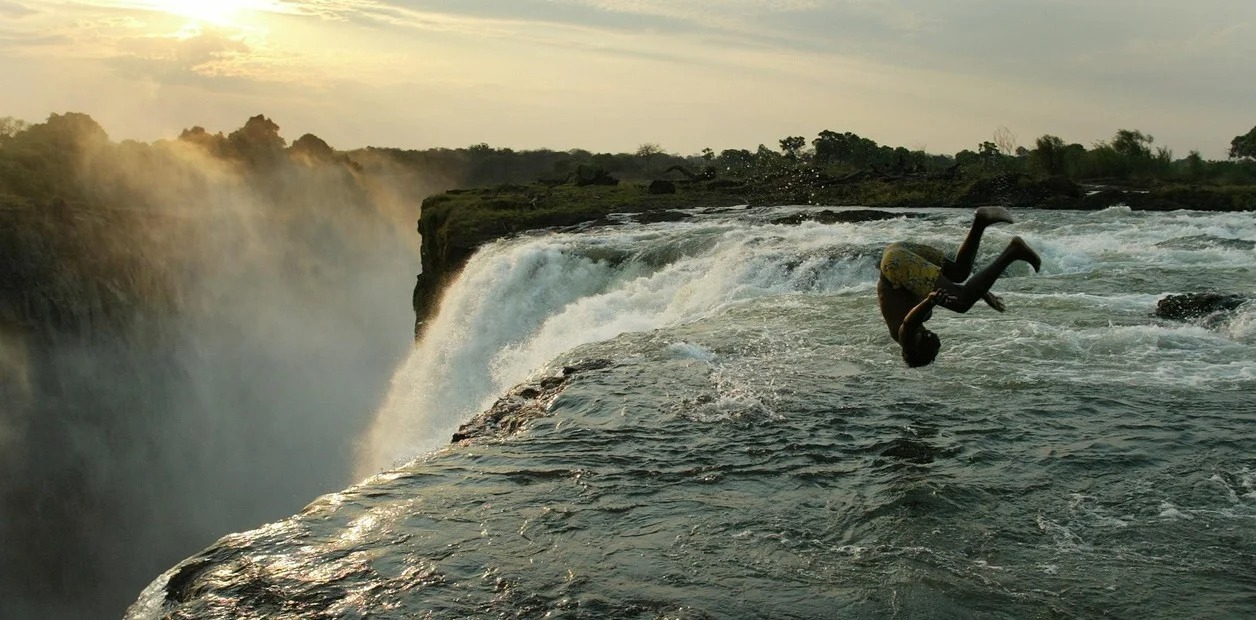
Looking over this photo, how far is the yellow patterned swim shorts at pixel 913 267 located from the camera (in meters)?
5.97

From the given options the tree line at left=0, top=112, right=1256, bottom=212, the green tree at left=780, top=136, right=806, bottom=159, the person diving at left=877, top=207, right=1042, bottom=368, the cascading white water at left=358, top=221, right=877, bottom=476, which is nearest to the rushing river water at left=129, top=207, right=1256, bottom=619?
the person diving at left=877, top=207, right=1042, bottom=368

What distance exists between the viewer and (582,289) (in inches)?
778

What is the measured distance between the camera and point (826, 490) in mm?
6277

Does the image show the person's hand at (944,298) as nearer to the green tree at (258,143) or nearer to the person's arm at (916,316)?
the person's arm at (916,316)

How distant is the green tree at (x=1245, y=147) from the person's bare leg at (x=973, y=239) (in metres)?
37.9

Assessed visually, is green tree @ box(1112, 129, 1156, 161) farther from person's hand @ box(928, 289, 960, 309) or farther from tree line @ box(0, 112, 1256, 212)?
person's hand @ box(928, 289, 960, 309)

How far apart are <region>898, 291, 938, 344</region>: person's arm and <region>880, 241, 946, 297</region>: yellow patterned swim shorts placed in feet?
0.46

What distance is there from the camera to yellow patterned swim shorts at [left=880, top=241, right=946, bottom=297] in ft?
19.6

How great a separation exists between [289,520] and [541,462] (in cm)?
179

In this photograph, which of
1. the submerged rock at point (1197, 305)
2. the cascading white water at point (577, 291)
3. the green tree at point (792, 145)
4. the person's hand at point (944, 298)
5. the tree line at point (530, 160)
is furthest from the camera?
the green tree at point (792, 145)

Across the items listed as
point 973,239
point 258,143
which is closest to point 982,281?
point 973,239

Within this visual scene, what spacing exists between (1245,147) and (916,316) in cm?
3895

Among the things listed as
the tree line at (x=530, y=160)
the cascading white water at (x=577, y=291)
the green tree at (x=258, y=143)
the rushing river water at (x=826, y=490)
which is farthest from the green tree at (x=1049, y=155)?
the green tree at (x=258, y=143)

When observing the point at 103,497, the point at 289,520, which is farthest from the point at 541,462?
the point at 103,497
